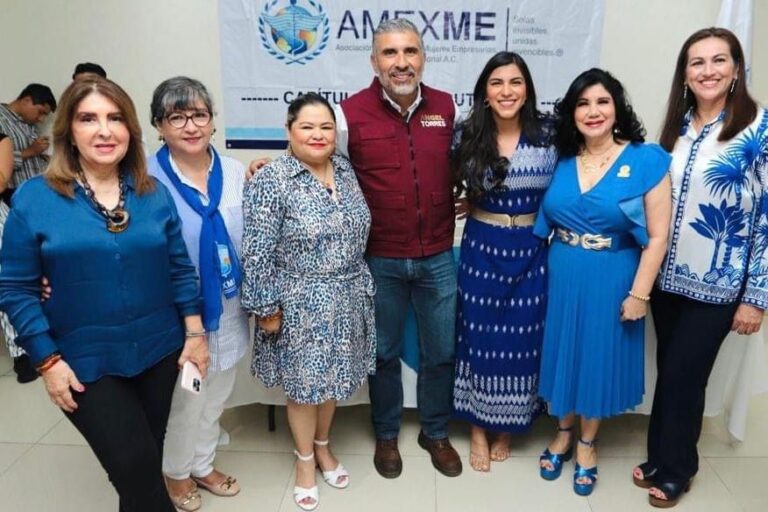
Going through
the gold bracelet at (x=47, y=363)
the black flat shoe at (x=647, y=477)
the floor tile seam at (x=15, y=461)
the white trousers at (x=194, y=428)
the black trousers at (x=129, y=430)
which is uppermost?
the gold bracelet at (x=47, y=363)

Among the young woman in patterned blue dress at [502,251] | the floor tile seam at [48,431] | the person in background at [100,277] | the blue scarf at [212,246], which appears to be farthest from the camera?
the floor tile seam at [48,431]

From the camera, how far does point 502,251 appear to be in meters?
2.06

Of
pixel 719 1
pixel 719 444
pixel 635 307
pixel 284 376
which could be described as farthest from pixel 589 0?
pixel 284 376

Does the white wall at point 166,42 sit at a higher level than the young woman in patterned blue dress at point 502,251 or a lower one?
higher

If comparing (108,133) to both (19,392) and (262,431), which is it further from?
(19,392)

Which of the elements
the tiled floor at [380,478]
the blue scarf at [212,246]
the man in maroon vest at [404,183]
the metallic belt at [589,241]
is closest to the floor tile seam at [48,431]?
the tiled floor at [380,478]


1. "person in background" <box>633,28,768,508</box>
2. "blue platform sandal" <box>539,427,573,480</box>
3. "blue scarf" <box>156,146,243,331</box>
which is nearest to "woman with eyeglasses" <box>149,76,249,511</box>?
"blue scarf" <box>156,146,243,331</box>

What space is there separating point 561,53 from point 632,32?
44 centimetres

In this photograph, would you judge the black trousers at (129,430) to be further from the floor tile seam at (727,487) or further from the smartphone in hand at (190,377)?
the floor tile seam at (727,487)

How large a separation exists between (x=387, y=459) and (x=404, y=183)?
1.10 metres

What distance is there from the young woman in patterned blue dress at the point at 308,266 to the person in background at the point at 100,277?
30 centimetres

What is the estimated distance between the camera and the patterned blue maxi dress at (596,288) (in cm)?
188

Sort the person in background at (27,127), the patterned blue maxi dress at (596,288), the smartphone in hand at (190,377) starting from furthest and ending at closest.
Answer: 1. the person in background at (27,127)
2. the patterned blue maxi dress at (596,288)
3. the smartphone in hand at (190,377)

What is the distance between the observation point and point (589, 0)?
3400 mm
